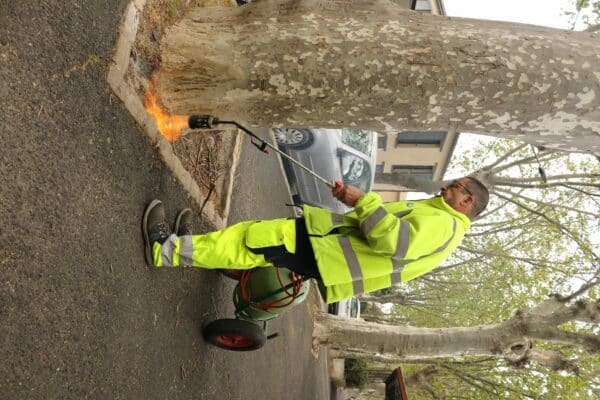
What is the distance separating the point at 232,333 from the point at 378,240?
1919 mm

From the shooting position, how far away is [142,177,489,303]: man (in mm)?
3580

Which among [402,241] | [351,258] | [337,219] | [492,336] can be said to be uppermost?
[402,241]

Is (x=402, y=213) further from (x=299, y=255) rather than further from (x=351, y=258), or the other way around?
(x=299, y=255)

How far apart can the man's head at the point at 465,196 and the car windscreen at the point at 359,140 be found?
15.0 feet

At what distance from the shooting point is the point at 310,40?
3.47m

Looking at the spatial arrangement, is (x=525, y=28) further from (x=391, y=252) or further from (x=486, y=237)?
(x=486, y=237)

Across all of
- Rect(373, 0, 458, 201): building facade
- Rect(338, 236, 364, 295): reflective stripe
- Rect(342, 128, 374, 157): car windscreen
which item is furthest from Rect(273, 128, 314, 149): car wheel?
Rect(373, 0, 458, 201): building facade

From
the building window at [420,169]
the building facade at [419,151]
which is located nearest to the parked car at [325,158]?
the building facade at [419,151]

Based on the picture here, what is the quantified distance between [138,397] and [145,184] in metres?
1.54

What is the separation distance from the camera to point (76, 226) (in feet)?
9.57

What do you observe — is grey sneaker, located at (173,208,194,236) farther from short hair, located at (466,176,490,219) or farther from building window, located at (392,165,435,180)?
building window, located at (392,165,435,180)

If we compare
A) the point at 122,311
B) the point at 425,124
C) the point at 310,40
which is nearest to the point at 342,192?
the point at 425,124

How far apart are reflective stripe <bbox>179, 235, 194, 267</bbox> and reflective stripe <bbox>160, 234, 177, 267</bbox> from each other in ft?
0.22

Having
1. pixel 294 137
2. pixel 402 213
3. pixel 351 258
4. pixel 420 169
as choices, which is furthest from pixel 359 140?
pixel 420 169
